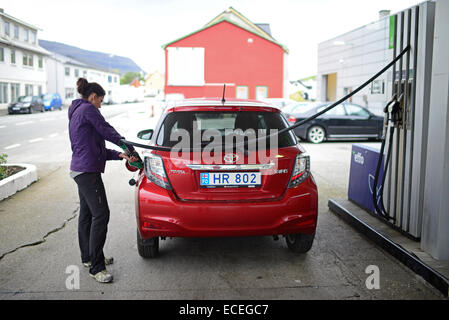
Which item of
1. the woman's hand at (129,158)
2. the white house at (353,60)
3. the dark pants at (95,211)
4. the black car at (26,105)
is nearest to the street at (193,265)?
the dark pants at (95,211)

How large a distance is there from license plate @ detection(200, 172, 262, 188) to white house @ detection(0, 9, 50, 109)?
149ft

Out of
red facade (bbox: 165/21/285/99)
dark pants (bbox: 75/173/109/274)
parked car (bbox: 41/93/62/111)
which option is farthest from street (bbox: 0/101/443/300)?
parked car (bbox: 41/93/62/111)

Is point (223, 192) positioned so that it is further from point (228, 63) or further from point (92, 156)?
point (228, 63)

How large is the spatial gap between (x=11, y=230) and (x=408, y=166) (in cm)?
469

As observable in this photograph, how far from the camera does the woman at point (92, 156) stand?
13.1 ft

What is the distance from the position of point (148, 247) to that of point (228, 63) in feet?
130

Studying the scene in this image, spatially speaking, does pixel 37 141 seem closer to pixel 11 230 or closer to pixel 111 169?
pixel 111 169

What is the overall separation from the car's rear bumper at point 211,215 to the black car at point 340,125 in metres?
12.7

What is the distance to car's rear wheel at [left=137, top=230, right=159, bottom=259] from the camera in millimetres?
4543

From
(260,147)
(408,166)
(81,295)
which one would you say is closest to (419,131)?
(408,166)

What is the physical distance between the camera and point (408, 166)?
5.03m

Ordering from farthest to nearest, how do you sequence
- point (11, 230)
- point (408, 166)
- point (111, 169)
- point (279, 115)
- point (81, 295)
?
point (111, 169) → point (11, 230) → point (408, 166) → point (279, 115) → point (81, 295)

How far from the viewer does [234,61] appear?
43156 millimetres

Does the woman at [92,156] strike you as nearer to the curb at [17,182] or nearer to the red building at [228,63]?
the curb at [17,182]
